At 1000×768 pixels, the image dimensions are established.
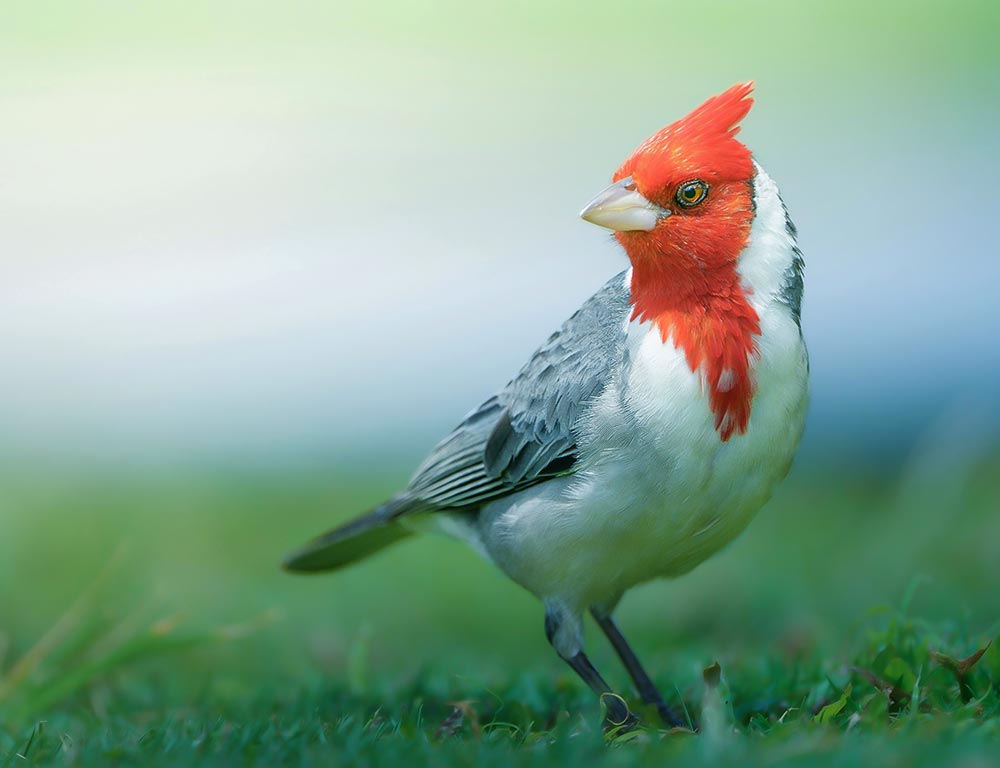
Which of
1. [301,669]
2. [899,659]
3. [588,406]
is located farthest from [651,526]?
[301,669]

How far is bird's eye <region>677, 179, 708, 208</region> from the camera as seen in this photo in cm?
331

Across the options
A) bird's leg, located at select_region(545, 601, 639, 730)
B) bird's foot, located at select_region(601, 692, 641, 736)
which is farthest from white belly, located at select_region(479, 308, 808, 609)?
bird's foot, located at select_region(601, 692, 641, 736)

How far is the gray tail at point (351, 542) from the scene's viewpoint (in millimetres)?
4285

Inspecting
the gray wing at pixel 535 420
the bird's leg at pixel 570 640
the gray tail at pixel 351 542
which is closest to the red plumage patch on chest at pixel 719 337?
the gray wing at pixel 535 420

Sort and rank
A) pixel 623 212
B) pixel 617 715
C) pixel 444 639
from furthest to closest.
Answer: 1. pixel 444 639
2. pixel 617 715
3. pixel 623 212

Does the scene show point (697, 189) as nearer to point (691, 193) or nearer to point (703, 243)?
point (691, 193)

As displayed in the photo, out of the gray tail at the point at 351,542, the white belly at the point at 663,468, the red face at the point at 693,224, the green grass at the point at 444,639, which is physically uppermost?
the red face at the point at 693,224

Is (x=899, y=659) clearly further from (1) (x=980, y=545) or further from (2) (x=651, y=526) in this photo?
(1) (x=980, y=545)

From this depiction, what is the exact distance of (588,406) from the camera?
11.2 ft

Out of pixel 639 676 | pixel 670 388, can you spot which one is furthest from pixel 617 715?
pixel 670 388

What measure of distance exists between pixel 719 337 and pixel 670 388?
189 mm

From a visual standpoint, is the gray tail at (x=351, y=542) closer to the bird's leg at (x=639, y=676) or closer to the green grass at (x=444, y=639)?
the green grass at (x=444, y=639)

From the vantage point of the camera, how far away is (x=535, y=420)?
11.9ft

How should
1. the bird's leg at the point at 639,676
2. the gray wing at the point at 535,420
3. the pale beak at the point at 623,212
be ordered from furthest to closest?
the bird's leg at the point at 639,676 → the gray wing at the point at 535,420 → the pale beak at the point at 623,212
